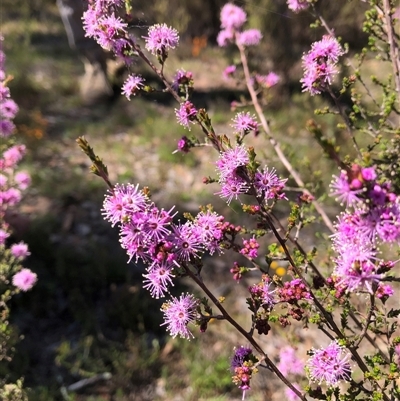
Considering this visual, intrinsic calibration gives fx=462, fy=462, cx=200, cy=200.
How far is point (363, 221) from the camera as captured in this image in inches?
43.3

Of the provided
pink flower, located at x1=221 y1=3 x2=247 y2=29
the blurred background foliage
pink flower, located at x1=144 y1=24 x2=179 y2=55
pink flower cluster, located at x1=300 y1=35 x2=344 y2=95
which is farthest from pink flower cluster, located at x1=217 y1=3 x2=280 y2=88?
pink flower cluster, located at x1=300 y1=35 x2=344 y2=95

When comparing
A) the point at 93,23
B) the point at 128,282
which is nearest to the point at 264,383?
the point at 128,282

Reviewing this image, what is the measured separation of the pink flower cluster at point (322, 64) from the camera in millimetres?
1762

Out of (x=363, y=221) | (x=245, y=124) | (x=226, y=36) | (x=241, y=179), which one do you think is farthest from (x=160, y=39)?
(x=226, y=36)

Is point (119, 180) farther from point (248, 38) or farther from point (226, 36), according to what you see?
point (248, 38)

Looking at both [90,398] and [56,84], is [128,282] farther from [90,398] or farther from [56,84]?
[56,84]

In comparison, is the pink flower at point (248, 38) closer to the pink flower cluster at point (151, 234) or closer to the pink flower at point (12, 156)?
the pink flower at point (12, 156)

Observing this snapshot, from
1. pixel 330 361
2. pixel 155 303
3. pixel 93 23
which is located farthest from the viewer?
pixel 155 303

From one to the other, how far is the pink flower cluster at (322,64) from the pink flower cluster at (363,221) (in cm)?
75

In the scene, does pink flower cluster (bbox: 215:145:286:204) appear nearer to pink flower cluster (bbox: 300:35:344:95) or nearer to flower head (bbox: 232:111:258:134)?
flower head (bbox: 232:111:258:134)

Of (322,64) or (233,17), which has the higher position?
(233,17)

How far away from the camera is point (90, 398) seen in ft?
10.7

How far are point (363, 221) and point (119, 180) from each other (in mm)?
5100

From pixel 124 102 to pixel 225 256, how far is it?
4.65 metres
